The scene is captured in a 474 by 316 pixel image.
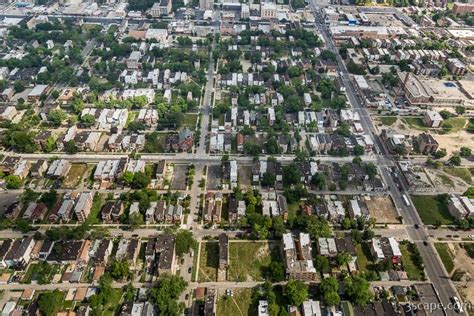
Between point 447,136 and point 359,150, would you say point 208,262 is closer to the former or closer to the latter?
point 359,150

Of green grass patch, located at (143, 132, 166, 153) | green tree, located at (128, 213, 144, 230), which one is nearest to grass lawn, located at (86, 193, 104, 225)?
green tree, located at (128, 213, 144, 230)

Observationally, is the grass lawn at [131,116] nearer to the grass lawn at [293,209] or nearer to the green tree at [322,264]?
the grass lawn at [293,209]

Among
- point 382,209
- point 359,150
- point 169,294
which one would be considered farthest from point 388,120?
point 169,294

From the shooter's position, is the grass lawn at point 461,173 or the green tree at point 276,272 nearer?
the green tree at point 276,272

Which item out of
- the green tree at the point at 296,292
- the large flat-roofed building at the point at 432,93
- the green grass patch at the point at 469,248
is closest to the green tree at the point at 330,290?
the green tree at the point at 296,292

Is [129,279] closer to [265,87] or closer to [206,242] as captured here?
[206,242]

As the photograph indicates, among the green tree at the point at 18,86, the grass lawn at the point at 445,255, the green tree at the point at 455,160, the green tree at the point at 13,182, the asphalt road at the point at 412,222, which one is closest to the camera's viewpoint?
the asphalt road at the point at 412,222
